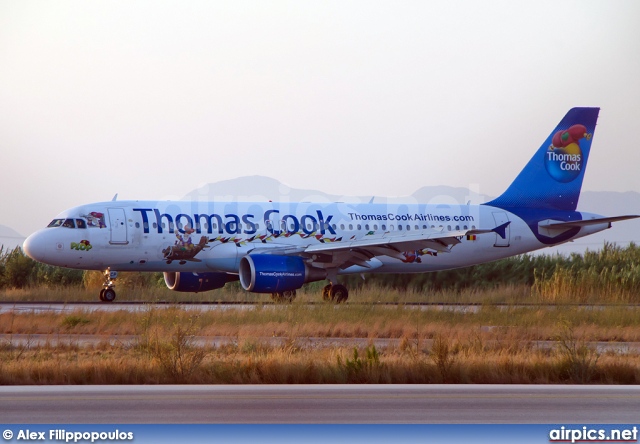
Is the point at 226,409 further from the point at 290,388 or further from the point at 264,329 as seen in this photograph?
the point at 264,329

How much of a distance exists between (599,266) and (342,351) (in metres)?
25.4

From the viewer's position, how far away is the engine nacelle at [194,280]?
Answer: 30.0 metres

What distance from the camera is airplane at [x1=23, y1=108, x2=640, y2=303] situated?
28016 mm

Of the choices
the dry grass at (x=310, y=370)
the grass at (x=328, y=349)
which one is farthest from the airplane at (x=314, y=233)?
the dry grass at (x=310, y=370)

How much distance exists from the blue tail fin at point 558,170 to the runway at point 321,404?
21.8 m

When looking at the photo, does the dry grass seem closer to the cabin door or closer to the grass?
the grass

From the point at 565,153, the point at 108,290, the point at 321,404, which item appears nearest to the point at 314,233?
the point at 108,290

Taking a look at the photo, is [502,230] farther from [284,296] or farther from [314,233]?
[284,296]

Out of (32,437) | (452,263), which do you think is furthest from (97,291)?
(32,437)

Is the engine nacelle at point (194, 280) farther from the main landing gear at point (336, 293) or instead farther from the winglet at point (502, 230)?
the winglet at point (502, 230)

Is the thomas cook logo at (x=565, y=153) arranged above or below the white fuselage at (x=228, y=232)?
above

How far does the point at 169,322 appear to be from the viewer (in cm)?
1903

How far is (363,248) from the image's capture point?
93.6ft

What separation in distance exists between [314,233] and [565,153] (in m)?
10.2
